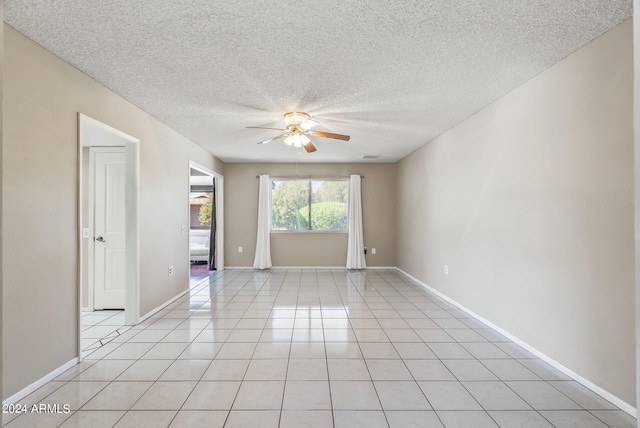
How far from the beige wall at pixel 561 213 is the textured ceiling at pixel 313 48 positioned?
1.02ft

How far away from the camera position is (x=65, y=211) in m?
2.56

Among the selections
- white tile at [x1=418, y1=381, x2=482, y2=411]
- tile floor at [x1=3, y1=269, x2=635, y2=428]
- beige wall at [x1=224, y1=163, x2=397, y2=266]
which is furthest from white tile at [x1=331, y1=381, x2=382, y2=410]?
beige wall at [x1=224, y1=163, x2=397, y2=266]

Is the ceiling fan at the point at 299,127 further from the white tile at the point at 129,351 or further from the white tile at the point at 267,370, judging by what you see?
the white tile at the point at 129,351

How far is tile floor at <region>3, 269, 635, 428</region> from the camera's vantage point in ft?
6.57

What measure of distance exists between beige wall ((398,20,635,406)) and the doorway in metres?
4.30

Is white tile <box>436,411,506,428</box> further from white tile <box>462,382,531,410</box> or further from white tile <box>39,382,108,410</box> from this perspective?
white tile <box>39,382,108,410</box>

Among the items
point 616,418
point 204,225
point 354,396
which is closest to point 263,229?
point 204,225

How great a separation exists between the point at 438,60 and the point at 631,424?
2690 millimetres

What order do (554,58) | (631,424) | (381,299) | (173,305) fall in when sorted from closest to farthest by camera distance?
(631,424)
(554,58)
(173,305)
(381,299)

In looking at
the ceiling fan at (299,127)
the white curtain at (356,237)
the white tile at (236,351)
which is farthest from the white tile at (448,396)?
the white curtain at (356,237)

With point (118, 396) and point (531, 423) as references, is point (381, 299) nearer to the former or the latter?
point (531, 423)

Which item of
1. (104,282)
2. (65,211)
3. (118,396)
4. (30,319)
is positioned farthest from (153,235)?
(118,396)

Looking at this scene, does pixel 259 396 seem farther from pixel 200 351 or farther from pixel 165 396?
pixel 200 351

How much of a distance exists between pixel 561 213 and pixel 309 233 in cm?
513
